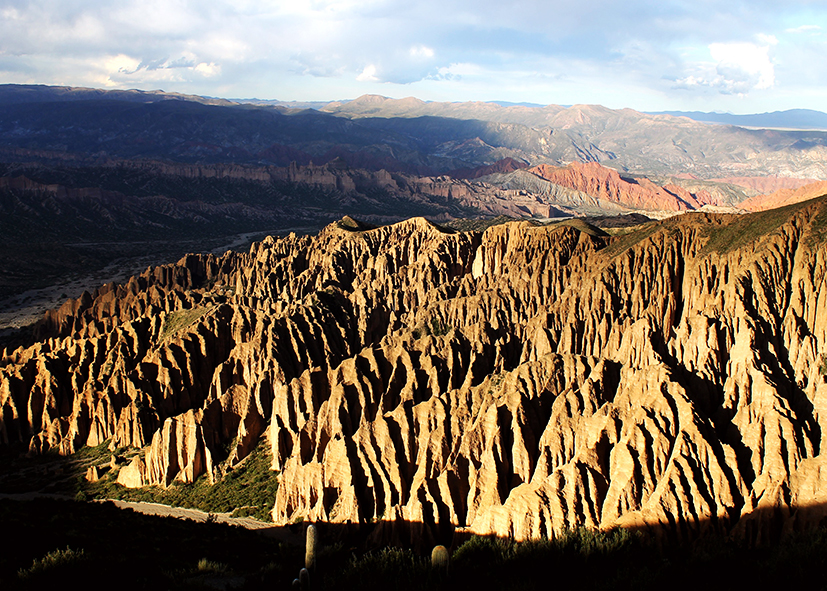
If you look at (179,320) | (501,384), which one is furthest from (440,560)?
(179,320)

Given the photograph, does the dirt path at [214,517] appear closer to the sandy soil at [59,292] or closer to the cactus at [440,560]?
the cactus at [440,560]

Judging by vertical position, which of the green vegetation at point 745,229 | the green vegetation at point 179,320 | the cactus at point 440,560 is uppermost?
the green vegetation at point 745,229

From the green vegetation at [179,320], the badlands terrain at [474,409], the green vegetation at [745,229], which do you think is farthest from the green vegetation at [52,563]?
the green vegetation at [745,229]

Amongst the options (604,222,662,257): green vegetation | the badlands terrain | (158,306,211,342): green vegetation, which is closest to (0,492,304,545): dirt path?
the badlands terrain

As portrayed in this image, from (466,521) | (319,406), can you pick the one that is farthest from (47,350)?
(466,521)

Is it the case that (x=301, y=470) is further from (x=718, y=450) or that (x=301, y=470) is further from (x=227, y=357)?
(x=227, y=357)

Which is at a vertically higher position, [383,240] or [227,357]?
[383,240]

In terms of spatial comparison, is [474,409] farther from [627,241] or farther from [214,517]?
[627,241]
